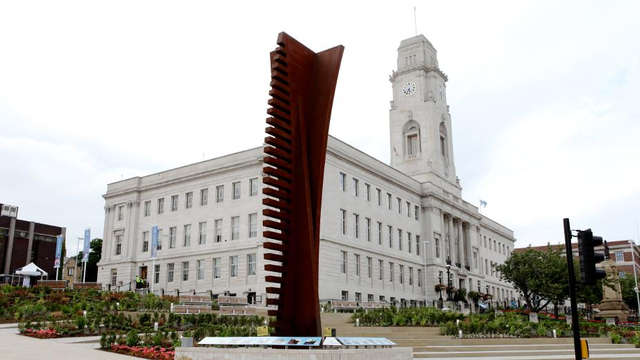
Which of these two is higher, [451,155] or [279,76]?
[451,155]

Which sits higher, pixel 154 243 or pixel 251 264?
pixel 154 243

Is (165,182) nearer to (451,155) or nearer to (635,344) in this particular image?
(451,155)

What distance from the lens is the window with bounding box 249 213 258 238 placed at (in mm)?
48156

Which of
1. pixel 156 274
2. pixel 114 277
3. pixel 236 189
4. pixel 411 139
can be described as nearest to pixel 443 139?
pixel 411 139

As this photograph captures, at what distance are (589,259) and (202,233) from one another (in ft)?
149

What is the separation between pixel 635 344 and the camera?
26.9m

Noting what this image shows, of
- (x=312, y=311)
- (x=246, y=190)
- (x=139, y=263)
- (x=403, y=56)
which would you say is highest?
(x=403, y=56)

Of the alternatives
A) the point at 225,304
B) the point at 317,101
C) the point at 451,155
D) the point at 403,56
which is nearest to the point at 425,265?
the point at 451,155

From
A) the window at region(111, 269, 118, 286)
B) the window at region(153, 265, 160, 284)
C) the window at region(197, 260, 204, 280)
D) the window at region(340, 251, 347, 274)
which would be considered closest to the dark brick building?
the window at region(111, 269, 118, 286)

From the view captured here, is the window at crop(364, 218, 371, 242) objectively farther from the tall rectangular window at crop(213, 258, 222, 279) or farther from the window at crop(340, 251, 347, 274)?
the tall rectangular window at crop(213, 258, 222, 279)

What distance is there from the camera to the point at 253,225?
4844cm

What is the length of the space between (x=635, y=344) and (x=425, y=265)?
3434 cm

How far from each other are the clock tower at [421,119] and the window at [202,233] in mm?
26973

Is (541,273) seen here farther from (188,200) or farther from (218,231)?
(188,200)
